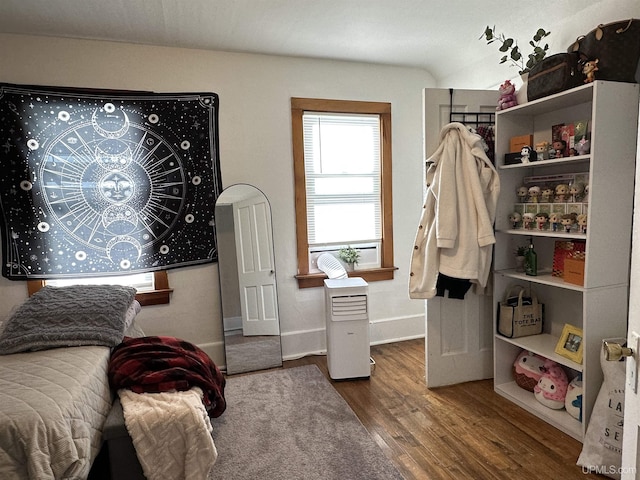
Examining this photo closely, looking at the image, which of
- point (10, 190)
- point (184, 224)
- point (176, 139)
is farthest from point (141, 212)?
point (10, 190)

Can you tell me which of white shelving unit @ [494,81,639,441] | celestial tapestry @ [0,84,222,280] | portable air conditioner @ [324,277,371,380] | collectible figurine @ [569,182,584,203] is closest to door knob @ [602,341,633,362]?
white shelving unit @ [494,81,639,441]

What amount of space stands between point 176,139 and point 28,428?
7.12 ft

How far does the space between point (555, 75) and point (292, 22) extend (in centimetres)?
166

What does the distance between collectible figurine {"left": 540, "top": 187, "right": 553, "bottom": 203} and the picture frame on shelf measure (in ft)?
2.58

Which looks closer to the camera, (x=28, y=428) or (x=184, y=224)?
(x=28, y=428)

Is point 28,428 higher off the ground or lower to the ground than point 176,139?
lower

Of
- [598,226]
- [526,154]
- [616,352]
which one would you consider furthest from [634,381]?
[526,154]

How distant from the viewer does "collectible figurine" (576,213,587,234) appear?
1.99 metres

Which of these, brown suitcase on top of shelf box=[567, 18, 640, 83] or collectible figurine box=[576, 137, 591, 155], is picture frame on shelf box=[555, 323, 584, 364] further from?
brown suitcase on top of shelf box=[567, 18, 640, 83]

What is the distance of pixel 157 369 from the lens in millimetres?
1812

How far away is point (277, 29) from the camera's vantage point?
2.59m

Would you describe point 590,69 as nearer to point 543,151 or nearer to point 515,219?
point 543,151

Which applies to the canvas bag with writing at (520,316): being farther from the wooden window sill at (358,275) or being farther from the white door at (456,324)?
the wooden window sill at (358,275)

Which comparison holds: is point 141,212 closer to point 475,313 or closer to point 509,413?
point 475,313
